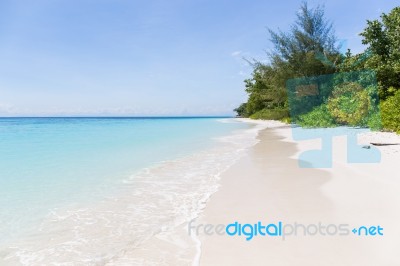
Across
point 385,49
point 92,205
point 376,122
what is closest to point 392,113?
point 376,122

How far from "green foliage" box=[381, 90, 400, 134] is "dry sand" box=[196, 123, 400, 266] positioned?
6.88 metres

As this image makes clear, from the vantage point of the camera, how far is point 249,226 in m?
3.95

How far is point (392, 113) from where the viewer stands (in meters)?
14.3

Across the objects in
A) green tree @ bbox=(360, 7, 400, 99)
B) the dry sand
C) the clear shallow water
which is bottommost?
the clear shallow water

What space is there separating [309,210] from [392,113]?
12311 mm

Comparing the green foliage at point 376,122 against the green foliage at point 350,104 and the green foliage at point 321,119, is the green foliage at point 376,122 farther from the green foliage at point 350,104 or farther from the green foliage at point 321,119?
the green foliage at point 321,119

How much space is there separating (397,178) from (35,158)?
11333mm

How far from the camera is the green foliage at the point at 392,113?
544 inches

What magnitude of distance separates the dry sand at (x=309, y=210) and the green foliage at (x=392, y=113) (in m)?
6.88

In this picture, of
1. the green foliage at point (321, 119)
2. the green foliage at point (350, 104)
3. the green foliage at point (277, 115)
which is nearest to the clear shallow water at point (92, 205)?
the green foliage at point (350, 104)

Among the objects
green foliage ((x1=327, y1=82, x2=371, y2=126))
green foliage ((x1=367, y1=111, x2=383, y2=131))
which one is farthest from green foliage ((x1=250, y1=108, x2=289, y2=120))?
green foliage ((x1=367, y1=111, x2=383, y2=131))

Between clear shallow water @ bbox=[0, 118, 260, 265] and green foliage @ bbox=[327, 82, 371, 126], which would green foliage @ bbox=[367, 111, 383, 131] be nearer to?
green foliage @ bbox=[327, 82, 371, 126]

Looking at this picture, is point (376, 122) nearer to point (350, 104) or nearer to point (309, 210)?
point (350, 104)

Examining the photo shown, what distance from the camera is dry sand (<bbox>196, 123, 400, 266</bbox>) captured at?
3.10 meters
